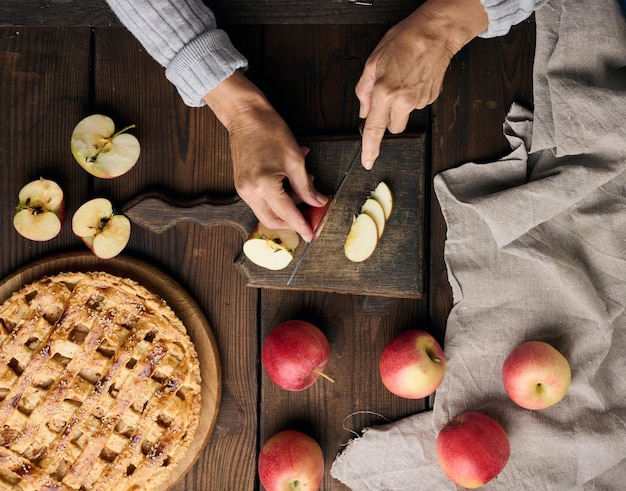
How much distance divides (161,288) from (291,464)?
501 mm

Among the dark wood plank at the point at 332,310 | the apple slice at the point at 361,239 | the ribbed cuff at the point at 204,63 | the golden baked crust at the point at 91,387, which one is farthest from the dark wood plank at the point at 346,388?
the ribbed cuff at the point at 204,63

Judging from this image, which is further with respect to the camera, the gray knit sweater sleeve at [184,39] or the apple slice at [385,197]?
the apple slice at [385,197]

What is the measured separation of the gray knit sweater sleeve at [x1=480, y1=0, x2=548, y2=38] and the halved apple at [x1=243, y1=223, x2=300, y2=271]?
0.61 metres

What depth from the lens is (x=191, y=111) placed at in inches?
57.9

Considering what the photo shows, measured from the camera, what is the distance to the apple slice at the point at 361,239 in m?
1.37

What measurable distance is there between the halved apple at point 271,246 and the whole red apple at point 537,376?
551mm

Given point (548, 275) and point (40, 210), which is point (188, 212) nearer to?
point (40, 210)

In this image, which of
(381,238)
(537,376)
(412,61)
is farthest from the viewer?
(381,238)

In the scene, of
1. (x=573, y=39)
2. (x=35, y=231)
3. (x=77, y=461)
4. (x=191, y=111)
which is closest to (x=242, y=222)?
(x=191, y=111)

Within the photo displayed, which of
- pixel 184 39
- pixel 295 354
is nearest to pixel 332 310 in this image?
pixel 295 354

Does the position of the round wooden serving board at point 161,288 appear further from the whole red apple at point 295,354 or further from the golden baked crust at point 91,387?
the whole red apple at point 295,354

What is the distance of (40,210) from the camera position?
143 cm

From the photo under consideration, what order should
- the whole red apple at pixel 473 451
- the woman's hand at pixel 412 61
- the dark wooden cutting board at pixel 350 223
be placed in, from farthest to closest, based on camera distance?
the dark wooden cutting board at pixel 350 223 < the whole red apple at pixel 473 451 < the woman's hand at pixel 412 61

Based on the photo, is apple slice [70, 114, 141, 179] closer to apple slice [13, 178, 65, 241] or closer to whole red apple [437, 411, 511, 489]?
apple slice [13, 178, 65, 241]
